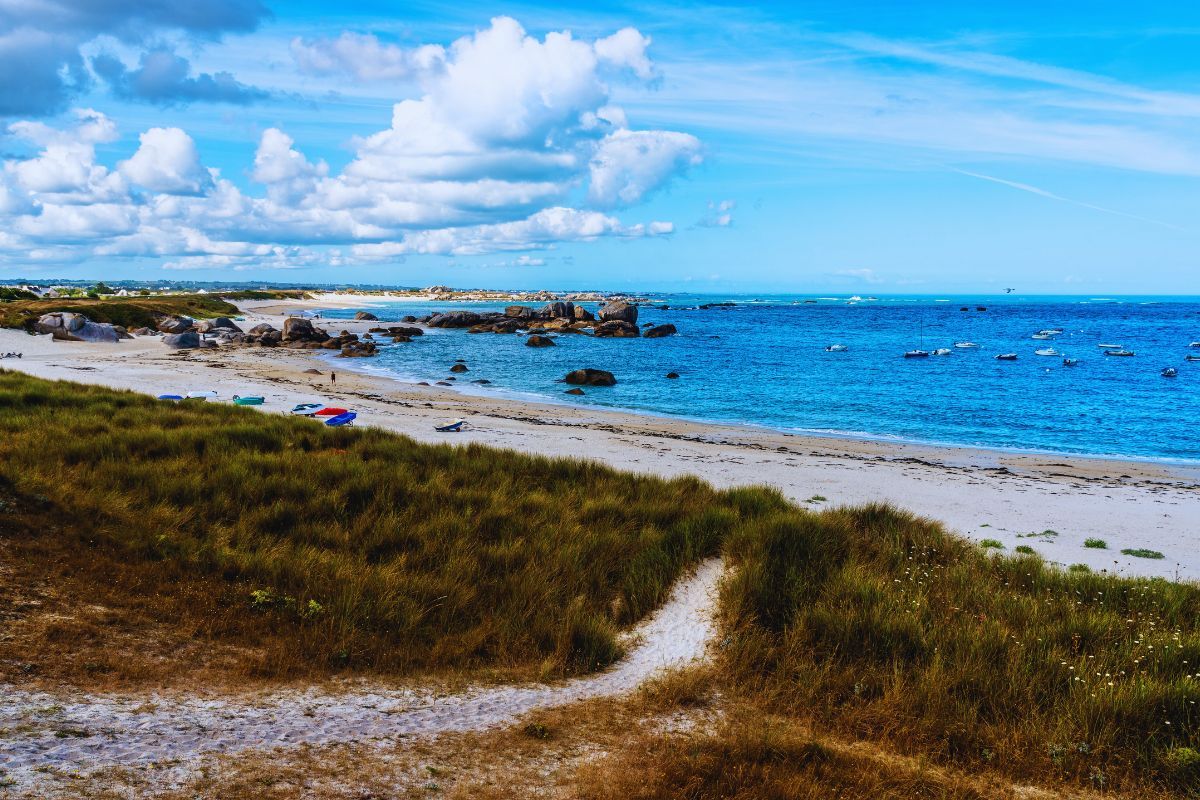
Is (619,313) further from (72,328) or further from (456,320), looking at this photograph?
(72,328)


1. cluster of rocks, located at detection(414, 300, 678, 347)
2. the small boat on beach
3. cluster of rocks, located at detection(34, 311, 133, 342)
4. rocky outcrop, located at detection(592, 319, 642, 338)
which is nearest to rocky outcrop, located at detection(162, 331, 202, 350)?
cluster of rocks, located at detection(34, 311, 133, 342)

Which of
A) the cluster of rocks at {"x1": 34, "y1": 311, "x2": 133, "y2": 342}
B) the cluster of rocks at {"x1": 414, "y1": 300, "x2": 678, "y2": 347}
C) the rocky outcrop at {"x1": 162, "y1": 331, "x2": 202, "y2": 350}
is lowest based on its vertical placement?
the rocky outcrop at {"x1": 162, "y1": 331, "x2": 202, "y2": 350}

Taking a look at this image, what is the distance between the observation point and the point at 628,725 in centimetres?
588

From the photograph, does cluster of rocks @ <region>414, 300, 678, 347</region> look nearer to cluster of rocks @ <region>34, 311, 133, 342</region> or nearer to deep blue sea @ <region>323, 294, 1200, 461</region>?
deep blue sea @ <region>323, 294, 1200, 461</region>

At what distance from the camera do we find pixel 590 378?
143 feet

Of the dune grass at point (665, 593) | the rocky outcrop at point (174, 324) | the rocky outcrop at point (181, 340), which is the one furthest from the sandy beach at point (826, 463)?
the rocky outcrop at point (174, 324)

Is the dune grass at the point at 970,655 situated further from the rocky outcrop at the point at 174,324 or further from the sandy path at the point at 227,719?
the rocky outcrop at the point at 174,324

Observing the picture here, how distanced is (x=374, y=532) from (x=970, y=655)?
7.32 meters

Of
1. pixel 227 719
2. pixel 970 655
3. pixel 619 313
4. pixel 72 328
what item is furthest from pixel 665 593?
pixel 619 313

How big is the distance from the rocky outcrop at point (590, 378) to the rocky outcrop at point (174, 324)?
3591cm

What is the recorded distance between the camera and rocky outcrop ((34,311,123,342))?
50750 millimetres

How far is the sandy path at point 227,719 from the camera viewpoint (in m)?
4.54

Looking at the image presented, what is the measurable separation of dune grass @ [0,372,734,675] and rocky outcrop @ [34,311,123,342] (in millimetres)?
45964

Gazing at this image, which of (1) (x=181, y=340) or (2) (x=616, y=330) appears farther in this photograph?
(2) (x=616, y=330)
